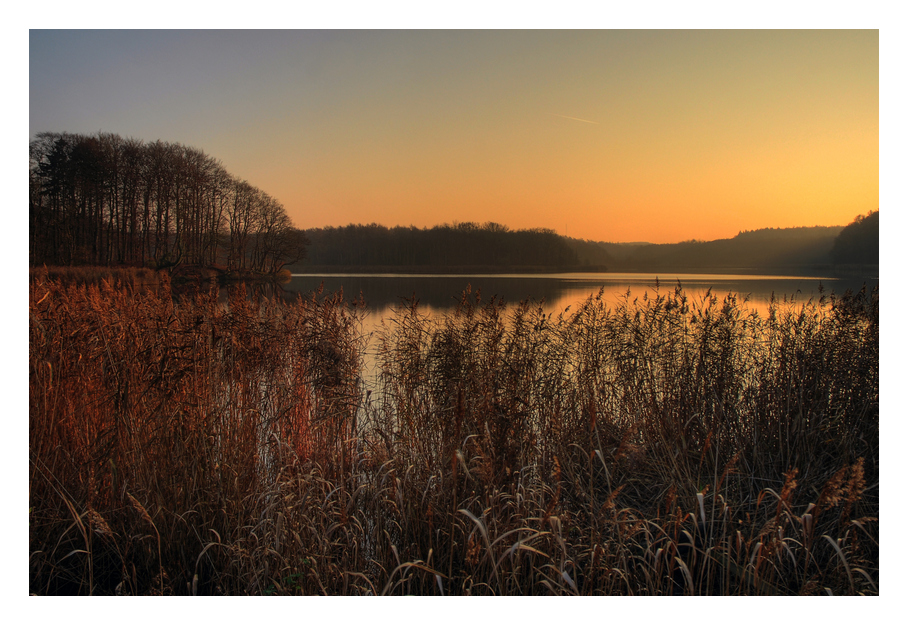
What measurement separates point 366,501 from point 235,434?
96cm

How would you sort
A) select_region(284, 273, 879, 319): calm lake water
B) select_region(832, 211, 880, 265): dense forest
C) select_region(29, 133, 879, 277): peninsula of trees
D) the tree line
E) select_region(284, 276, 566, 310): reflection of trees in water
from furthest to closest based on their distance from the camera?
the tree line → select_region(284, 276, 566, 310): reflection of trees in water → select_region(29, 133, 879, 277): peninsula of trees → select_region(284, 273, 879, 319): calm lake water → select_region(832, 211, 880, 265): dense forest

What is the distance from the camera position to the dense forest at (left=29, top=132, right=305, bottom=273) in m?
5.48

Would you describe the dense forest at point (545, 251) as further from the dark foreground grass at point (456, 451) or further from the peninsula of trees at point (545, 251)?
the dark foreground grass at point (456, 451)

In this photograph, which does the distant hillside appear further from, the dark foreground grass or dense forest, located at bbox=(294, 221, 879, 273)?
the dark foreground grass

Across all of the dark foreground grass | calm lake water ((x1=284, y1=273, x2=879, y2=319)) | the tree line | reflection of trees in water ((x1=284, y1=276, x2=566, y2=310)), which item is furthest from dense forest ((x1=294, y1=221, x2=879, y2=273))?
the dark foreground grass

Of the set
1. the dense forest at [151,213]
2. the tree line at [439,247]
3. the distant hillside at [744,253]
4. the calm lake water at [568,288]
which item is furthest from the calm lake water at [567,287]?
the dense forest at [151,213]

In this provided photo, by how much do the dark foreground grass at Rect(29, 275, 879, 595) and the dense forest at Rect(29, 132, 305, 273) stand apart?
125 cm

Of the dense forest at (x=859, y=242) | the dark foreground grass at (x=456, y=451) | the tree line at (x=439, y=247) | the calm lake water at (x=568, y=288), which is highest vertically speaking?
the tree line at (x=439, y=247)

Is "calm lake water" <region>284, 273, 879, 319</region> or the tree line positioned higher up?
the tree line

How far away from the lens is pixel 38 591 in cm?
248

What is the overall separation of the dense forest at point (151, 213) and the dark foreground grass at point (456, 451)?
1247 mm

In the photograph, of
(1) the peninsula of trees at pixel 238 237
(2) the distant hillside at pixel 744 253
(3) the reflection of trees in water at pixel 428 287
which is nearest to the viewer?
(2) the distant hillside at pixel 744 253

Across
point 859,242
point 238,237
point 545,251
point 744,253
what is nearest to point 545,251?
point 545,251

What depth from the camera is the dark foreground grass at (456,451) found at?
2.32 m
